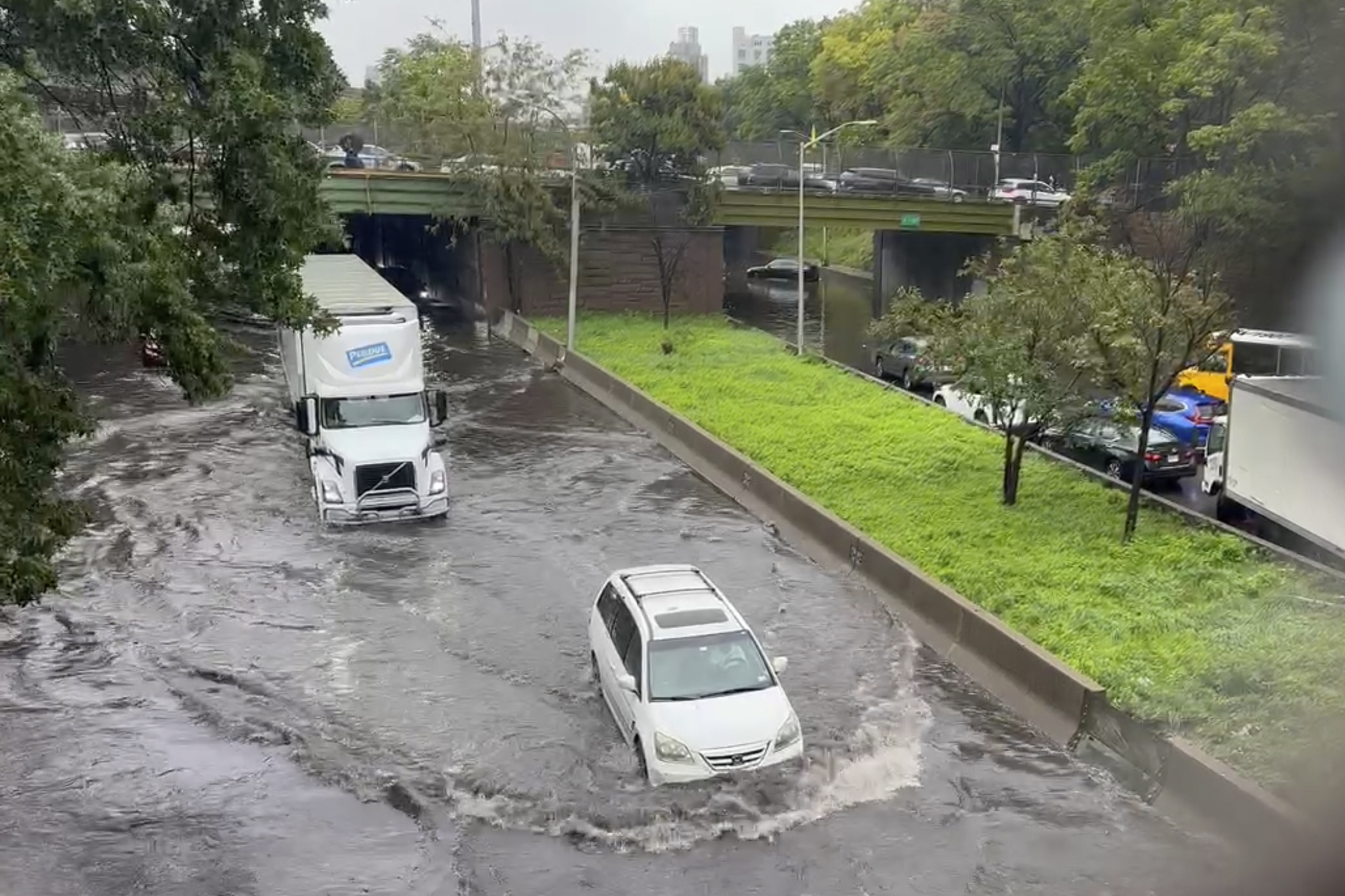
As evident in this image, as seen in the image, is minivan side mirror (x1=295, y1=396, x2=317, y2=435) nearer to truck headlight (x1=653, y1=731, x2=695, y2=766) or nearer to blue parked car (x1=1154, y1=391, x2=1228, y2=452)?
truck headlight (x1=653, y1=731, x2=695, y2=766)

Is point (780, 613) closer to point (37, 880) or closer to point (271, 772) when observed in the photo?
point (271, 772)

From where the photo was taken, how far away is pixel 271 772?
1219 centimetres

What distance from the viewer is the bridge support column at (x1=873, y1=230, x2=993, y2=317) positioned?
54.3 meters

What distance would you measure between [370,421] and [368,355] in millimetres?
1125

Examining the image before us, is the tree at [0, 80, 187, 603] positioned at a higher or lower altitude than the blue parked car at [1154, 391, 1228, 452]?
higher

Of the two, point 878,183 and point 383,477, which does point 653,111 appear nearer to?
point 878,183

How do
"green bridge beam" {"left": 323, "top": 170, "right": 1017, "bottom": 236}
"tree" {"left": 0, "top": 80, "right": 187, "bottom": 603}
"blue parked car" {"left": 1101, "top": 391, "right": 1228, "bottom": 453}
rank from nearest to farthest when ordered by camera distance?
"tree" {"left": 0, "top": 80, "right": 187, "bottom": 603} → "blue parked car" {"left": 1101, "top": 391, "right": 1228, "bottom": 453} → "green bridge beam" {"left": 323, "top": 170, "right": 1017, "bottom": 236}

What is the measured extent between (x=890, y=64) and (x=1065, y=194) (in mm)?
26251

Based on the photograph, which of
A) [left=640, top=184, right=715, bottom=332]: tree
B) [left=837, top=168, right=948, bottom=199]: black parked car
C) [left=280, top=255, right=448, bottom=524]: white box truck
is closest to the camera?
[left=280, top=255, right=448, bottom=524]: white box truck

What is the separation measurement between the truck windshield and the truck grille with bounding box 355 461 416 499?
116 centimetres

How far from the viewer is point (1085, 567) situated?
1658 centimetres

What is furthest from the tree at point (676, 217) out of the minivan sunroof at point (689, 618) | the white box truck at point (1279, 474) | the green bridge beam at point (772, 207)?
the minivan sunroof at point (689, 618)

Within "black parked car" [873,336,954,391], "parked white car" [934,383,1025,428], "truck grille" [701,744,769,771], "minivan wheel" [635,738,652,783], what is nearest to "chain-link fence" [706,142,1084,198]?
"black parked car" [873,336,954,391]

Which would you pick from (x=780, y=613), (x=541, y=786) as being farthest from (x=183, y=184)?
(x=780, y=613)
